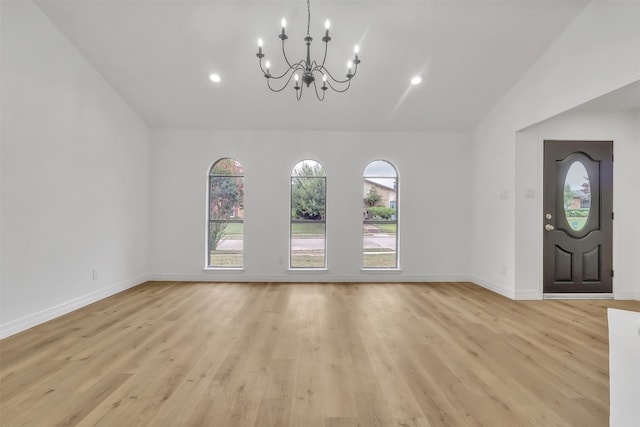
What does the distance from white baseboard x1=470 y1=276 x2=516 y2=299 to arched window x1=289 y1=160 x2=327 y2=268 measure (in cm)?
264

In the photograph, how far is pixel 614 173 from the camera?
4195 millimetres

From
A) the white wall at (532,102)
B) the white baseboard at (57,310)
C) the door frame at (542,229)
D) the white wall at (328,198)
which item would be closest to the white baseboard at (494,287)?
the white wall at (532,102)

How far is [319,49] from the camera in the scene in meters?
3.65

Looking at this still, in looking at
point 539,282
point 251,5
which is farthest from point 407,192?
point 251,5

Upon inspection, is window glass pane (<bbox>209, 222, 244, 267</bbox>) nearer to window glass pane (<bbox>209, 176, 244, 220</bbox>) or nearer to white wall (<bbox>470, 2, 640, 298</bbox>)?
window glass pane (<bbox>209, 176, 244, 220</bbox>)

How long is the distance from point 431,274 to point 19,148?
5769 mm

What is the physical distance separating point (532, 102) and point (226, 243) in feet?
16.8

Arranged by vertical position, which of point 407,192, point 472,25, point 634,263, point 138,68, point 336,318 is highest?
point 472,25

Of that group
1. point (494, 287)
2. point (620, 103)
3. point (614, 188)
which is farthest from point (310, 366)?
point (620, 103)

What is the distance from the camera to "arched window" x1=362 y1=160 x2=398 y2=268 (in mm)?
5355

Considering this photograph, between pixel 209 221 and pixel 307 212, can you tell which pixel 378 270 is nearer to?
pixel 307 212

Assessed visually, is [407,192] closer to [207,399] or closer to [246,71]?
[246,71]

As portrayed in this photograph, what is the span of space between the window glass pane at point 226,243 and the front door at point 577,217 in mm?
4807

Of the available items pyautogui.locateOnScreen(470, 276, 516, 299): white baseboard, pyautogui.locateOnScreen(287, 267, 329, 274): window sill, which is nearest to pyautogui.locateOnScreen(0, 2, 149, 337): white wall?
pyautogui.locateOnScreen(287, 267, 329, 274): window sill
